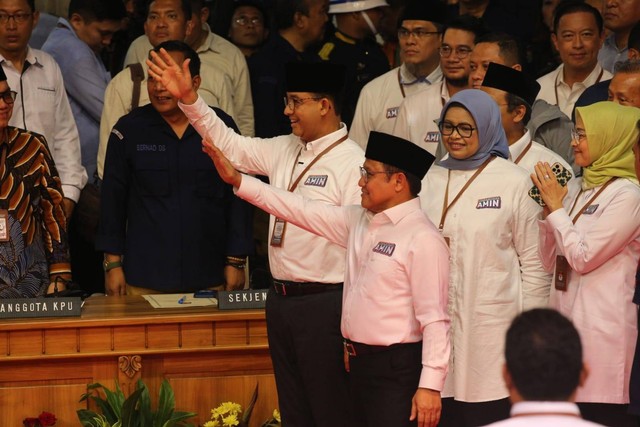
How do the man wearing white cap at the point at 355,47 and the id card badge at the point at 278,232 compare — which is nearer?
the id card badge at the point at 278,232

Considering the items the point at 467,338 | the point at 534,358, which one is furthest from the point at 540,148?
the point at 534,358

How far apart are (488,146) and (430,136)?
125 cm

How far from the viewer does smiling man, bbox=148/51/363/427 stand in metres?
5.11

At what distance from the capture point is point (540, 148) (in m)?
5.50

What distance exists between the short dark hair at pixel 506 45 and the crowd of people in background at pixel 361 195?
2 cm

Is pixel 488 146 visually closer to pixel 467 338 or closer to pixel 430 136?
pixel 467 338

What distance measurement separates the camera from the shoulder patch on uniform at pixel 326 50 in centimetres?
777

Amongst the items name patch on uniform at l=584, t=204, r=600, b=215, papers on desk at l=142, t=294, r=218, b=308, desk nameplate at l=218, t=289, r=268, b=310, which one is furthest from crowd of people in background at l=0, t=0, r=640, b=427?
desk nameplate at l=218, t=289, r=268, b=310

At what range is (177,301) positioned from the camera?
6.00m

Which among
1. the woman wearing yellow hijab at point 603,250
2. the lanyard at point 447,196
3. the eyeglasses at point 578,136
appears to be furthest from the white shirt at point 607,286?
the lanyard at point 447,196

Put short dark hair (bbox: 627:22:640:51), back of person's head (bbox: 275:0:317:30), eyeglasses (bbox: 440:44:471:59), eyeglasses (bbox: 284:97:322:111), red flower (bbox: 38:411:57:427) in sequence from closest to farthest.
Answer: eyeglasses (bbox: 284:97:322:111) → red flower (bbox: 38:411:57:427) → eyeglasses (bbox: 440:44:471:59) → short dark hair (bbox: 627:22:640:51) → back of person's head (bbox: 275:0:317:30)

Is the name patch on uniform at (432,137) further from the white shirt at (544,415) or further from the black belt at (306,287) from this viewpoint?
the white shirt at (544,415)

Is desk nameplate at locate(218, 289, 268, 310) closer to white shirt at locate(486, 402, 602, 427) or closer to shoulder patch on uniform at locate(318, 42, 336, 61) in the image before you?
shoulder patch on uniform at locate(318, 42, 336, 61)

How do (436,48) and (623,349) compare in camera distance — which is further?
(436,48)
